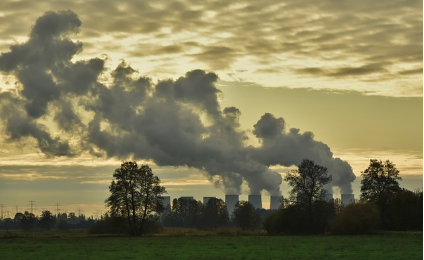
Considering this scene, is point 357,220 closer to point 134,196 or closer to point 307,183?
point 307,183

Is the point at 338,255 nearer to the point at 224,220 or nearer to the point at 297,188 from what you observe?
the point at 297,188

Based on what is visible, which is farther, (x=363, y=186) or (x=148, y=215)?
(x=363, y=186)

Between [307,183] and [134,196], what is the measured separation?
28.7 metres

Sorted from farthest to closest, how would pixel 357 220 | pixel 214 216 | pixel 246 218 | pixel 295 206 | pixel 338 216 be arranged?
pixel 214 216, pixel 246 218, pixel 295 206, pixel 338 216, pixel 357 220

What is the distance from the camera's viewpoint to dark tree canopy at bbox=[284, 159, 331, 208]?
350 feet

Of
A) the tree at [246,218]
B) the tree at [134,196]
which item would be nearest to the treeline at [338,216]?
the tree at [134,196]

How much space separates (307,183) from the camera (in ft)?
355

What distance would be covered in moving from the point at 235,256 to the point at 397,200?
65727 mm

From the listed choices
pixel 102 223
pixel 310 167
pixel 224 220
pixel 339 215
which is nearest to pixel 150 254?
pixel 339 215

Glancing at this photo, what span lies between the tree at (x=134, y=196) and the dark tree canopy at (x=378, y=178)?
3955 cm

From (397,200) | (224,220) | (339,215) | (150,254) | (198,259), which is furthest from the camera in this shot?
(224,220)

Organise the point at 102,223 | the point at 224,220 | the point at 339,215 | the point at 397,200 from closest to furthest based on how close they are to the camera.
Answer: the point at 339,215
the point at 397,200
the point at 102,223
the point at 224,220

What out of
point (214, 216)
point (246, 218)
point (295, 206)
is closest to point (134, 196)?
point (295, 206)

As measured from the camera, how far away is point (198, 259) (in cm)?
4497
